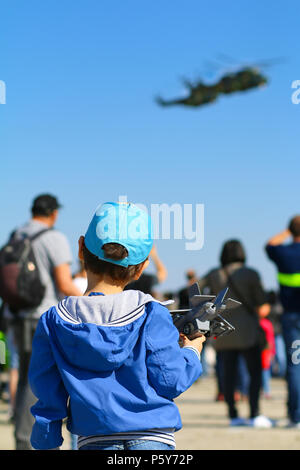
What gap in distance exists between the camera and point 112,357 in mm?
2312

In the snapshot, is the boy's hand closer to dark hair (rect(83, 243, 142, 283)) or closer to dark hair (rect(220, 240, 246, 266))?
dark hair (rect(83, 243, 142, 283))

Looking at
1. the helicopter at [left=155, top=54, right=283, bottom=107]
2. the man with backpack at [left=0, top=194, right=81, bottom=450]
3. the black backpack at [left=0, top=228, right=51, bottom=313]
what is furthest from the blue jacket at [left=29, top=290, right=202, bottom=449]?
the helicopter at [left=155, top=54, right=283, bottom=107]

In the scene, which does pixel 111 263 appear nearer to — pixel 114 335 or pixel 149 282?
pixel 114 335

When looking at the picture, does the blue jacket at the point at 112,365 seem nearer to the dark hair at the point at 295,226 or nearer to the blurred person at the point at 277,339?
the dark hair at the point at 295,226

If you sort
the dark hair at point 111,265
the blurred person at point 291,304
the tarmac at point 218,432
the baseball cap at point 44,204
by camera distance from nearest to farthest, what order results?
the dark hair at point 111,265
the baseball cap at point 44,204
the tarmac at point 218,432
the blurred person at point 291,304

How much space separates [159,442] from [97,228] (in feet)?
2.32

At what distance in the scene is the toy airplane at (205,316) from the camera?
2.41 metres

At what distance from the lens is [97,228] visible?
7.97ft

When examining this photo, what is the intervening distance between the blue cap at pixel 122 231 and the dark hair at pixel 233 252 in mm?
4713

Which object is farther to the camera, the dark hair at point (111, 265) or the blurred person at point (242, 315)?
the blurred person at point (242, 315)

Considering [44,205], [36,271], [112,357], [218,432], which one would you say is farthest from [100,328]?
[218,432]

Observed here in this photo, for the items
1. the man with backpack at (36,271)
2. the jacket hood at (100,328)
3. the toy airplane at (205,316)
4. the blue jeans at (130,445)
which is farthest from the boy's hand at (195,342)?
the man with backpack at (36,271)

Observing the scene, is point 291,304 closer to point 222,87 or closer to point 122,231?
point 122,231
